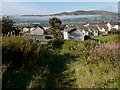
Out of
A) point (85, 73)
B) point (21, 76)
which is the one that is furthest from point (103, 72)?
point (21, 76)

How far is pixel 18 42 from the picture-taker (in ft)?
31.2

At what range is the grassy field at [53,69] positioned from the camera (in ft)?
22.7

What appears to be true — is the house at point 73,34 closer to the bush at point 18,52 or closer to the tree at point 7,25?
the tree at point 7,25

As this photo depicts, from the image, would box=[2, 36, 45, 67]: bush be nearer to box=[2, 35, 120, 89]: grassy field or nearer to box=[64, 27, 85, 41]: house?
box=[2, 35, 120, 89]: grassy field

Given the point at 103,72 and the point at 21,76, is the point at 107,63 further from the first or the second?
the point at 21,76

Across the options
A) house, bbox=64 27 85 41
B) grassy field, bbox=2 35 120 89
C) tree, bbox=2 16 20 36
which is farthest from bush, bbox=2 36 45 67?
house, bbox=64 27 85 41

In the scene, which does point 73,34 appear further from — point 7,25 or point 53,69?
point 53,69

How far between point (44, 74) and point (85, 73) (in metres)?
1.09

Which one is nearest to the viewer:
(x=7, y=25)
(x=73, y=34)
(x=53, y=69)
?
(x=53, y=69)

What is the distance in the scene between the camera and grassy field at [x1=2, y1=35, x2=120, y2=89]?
693 centimetres

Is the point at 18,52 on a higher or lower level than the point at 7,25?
lower

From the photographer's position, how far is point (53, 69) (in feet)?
30.0

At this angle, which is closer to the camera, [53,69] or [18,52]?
[18,52]

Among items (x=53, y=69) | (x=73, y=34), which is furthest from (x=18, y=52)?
(x=73, y=34)
